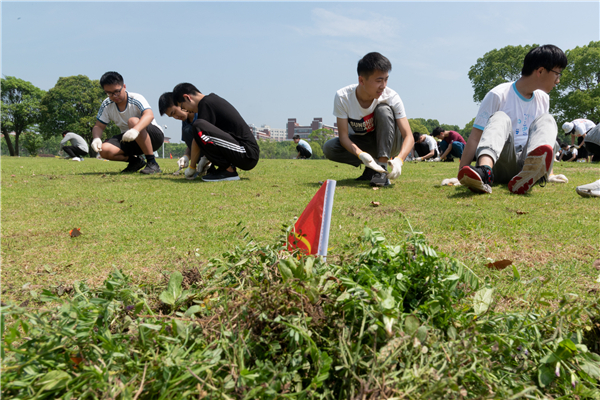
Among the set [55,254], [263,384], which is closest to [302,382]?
[263,384]

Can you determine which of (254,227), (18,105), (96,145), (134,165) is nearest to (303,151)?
(134,165)

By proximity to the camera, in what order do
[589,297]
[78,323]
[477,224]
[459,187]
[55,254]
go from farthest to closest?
1. [459,187]
2. [477,224]
3. [55,254]
4. [589,297]
5. [78,323]

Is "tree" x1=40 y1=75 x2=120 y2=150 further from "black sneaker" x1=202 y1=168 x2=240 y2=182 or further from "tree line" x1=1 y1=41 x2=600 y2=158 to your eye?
"black sneaker" x1=202 y1=168 x2=240 y2=182

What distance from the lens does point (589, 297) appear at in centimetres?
164

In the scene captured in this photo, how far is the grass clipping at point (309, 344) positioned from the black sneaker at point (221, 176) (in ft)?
16.4

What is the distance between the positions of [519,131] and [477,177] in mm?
1347

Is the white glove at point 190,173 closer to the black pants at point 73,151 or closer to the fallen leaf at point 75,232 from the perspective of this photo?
the fallen leaf at point 75,232

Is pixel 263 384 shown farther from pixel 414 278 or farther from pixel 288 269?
pixel 414 278

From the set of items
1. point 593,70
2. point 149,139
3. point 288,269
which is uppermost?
point 593,70

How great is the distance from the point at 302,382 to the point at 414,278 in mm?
538

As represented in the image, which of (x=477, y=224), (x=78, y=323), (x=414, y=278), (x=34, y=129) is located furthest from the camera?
(x=34, y=129)

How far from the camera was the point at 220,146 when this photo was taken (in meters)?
6.16

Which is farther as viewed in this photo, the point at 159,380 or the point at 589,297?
the point at 589,297

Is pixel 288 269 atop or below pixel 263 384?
atop
